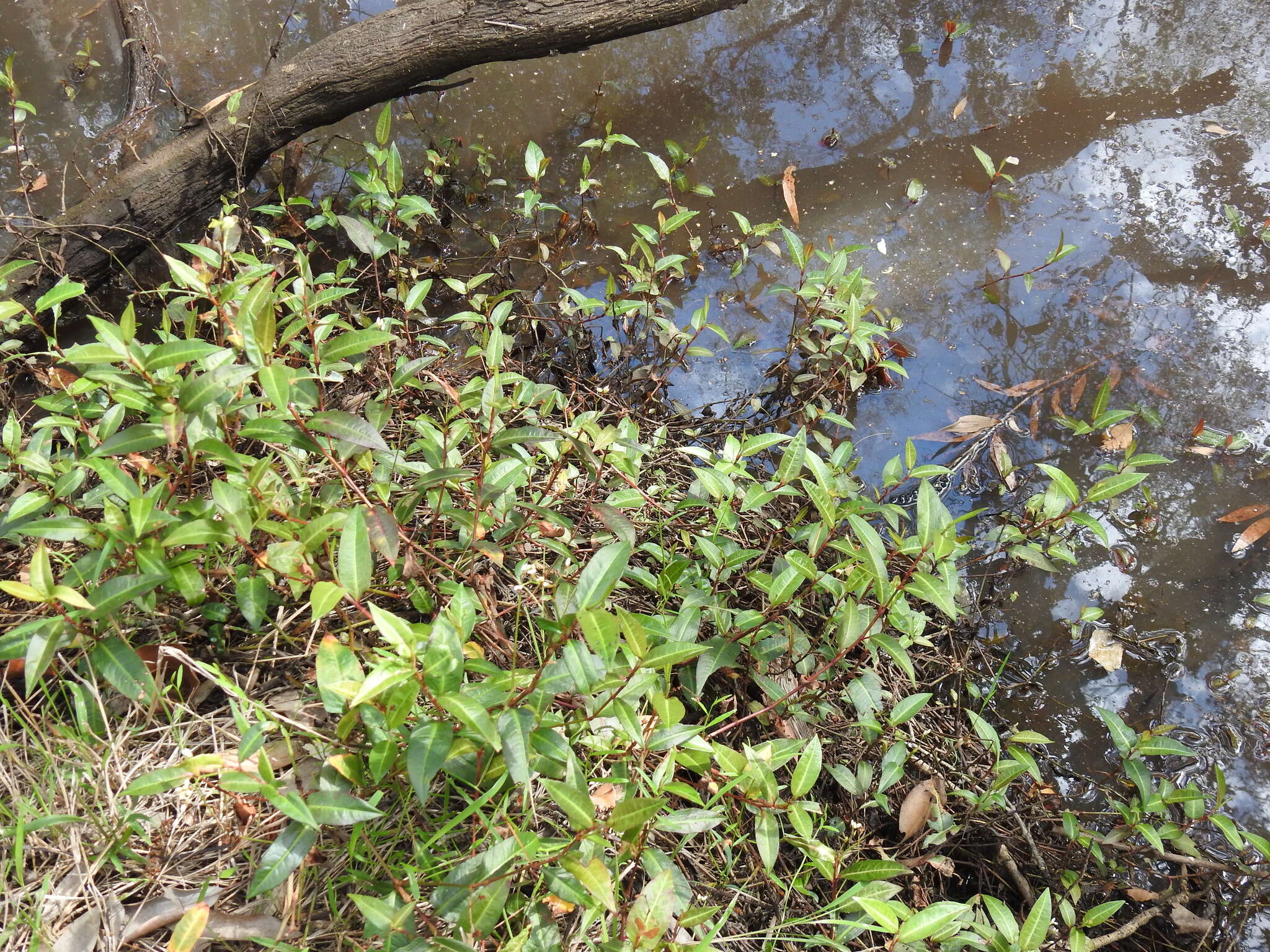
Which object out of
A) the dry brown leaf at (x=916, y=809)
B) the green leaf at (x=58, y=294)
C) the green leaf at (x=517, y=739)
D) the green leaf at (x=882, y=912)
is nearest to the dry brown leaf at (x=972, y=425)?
the dry brown leaf at (x=916, y=809)

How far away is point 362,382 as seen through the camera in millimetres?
2518

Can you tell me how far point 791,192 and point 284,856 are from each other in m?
3.18

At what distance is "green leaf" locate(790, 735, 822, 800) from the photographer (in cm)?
159

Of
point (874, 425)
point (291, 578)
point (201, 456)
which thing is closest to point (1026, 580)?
point (874, 425)

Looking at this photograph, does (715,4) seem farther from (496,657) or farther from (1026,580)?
(496,657)

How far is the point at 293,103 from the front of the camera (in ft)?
9.89

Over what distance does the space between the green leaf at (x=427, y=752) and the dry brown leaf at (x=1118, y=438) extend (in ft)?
8.90

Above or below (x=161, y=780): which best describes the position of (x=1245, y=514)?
below

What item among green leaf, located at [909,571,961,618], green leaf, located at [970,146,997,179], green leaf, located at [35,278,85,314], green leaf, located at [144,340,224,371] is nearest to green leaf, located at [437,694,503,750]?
green leaf, located at [144,340,224,371]

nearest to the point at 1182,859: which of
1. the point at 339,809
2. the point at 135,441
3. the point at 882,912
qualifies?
the point at 882,912

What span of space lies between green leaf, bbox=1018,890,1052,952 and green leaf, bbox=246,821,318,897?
4.52 ft

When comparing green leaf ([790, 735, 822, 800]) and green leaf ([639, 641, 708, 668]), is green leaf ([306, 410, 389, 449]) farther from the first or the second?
green leaf ([790, 735, 822, 800])

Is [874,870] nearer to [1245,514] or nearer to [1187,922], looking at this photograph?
[1187,922]

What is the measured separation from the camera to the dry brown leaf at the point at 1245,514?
2.77 metres
